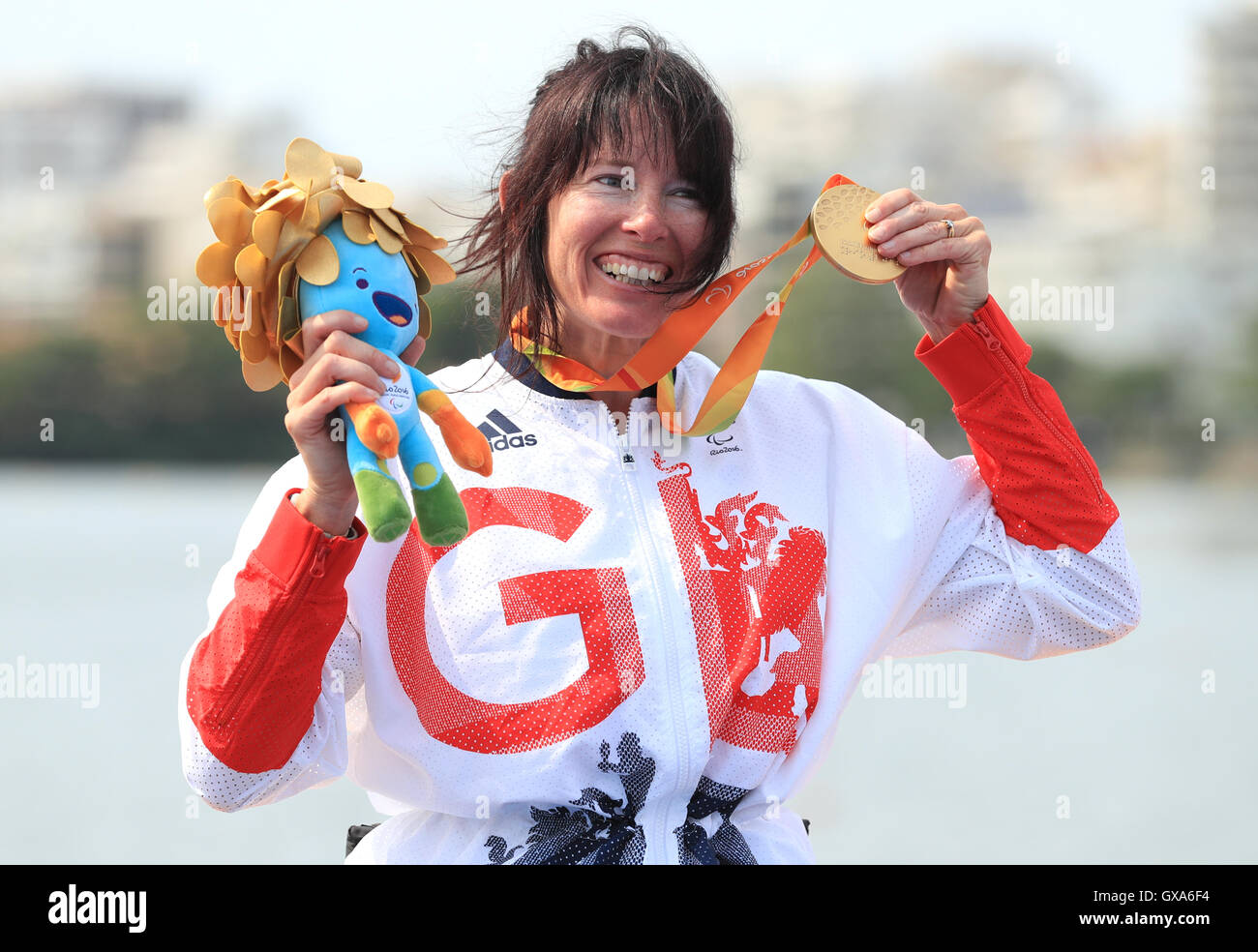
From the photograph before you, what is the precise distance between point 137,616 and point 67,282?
1954 centimetres

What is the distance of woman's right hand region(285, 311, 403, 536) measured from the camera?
1262 mm

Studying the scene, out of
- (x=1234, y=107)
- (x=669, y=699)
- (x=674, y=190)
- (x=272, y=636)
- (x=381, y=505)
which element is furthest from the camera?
(x=1234, y=107)

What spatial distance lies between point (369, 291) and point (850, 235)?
629 millimetres

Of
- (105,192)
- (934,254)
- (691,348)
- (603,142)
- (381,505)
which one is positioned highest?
(105,192)

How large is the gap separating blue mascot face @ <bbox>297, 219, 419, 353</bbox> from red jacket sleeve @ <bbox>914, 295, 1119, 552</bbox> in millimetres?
703

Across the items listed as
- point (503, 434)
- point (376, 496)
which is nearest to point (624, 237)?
point (503, 434)

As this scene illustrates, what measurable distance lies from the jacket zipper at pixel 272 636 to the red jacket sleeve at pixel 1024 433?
0.81 meters

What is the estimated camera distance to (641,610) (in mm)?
1544

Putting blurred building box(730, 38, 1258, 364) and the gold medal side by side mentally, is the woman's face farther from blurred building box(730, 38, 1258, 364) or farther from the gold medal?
blurred building box(730, 38, 1258, 364)

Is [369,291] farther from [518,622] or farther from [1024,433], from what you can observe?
[1024,433]

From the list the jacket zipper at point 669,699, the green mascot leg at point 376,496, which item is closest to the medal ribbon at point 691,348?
the jacket zipper at point 669,699

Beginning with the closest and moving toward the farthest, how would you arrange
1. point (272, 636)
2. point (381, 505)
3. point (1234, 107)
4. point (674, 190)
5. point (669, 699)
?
1. point (381, 505)
2. point (272, 636)
3. point (669, 699)
4. point (674, 190)
5. point (1234, 107)

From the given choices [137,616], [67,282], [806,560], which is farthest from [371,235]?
[67,282]

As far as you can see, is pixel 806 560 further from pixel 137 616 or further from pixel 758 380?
pixel 137 616
